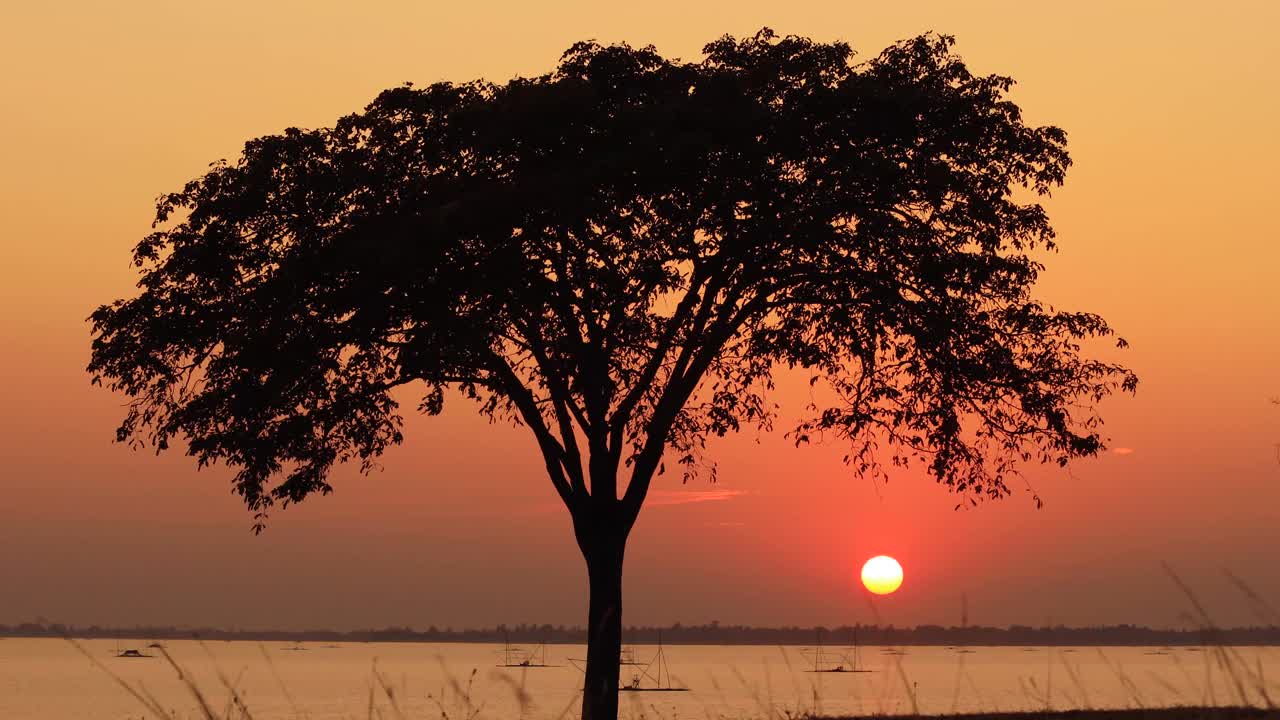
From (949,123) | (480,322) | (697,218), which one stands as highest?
(949,123)

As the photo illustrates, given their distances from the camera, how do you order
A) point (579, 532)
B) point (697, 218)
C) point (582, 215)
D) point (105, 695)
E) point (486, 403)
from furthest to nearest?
1. point (105, 695)
2. point (486, 403)
3. point (579, 532)
4. point (697, 218)
5. point (582, 215)

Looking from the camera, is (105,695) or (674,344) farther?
(105,695)

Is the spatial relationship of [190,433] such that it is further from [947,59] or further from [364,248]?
[947,59]

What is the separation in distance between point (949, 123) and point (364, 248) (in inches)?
411

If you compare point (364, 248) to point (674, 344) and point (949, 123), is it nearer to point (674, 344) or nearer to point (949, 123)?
point (674, 344)

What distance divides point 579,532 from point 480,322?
4533 millimetres

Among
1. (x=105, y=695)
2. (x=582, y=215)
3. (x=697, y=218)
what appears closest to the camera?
(x=582, y=215)

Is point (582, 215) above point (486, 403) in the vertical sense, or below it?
above

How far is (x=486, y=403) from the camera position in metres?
29.1

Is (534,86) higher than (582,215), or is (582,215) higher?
(534,86)

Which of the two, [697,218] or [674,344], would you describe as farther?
[674,344]

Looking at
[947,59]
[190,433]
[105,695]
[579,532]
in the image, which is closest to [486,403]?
[579,532]

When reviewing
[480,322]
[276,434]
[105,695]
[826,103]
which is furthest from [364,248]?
[105,695]

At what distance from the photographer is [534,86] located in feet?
80.1
